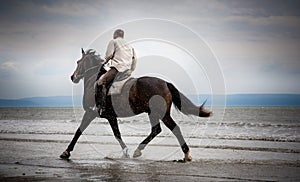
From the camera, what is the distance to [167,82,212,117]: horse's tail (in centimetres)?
860

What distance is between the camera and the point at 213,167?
7.40 metres

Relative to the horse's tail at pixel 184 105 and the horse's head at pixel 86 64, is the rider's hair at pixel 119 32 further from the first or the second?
the horse's tail at pixel 184 105

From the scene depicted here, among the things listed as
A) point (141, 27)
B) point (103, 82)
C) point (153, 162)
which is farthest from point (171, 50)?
point (153, 162)

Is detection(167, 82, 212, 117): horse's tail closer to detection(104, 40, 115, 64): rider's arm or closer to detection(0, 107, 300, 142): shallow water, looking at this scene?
detection(0, 107, 300, 142): shallow water

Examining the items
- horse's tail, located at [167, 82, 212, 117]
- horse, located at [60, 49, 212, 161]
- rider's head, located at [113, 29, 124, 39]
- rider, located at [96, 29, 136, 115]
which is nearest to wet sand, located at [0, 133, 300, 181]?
horse, located at [60, 49, 212, 161]

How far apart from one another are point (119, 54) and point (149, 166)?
248 centimetres

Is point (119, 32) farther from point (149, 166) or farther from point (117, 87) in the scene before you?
point (149, 166)

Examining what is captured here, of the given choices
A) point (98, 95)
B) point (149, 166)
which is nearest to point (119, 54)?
point (98, 95)

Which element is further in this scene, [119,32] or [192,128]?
[192,128]

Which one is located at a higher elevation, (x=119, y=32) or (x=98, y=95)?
(x=119, y=32)

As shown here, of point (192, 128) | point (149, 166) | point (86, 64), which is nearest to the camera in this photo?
point (149, 166)

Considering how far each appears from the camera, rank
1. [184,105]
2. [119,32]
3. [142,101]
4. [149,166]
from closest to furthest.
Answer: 1. [149,166]
2. [142,101]
3. [119,32]
4. [184,105]

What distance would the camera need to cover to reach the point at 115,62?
8547 millimetres

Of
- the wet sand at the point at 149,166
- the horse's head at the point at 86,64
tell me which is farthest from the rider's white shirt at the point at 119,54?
the wet sand at the point at 149,166
